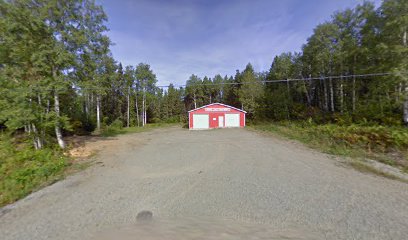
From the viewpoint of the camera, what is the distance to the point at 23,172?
586 centimetres

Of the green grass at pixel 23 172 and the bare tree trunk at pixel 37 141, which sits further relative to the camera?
the bare tree trunk at pixel 37 141

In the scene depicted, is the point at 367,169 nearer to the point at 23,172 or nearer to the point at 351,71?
the point at 23,172

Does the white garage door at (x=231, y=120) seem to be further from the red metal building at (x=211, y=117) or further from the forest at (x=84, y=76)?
the forest at (x=84, y=76)

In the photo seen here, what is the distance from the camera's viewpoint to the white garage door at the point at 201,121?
2586 cm

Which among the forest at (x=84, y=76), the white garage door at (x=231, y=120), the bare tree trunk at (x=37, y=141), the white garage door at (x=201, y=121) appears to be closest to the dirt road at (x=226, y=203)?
the forest at (x=84, y=76)

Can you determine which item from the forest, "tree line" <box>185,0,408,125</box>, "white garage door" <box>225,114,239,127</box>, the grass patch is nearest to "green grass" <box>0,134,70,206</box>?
the forest

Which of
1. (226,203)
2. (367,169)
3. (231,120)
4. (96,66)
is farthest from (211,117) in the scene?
(226,203)

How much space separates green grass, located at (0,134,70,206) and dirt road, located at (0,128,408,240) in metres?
0.57

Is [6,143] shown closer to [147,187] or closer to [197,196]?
[147,187]

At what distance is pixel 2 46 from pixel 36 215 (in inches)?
358

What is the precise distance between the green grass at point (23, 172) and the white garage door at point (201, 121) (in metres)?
17.9

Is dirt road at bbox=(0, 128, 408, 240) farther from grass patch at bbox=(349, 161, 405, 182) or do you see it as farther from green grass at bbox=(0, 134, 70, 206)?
green grass at bbox=(0, 134, 70, 206)

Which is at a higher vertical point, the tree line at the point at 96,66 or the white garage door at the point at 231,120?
the tree line at the point at 96,66

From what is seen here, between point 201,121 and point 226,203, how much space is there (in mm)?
22225
